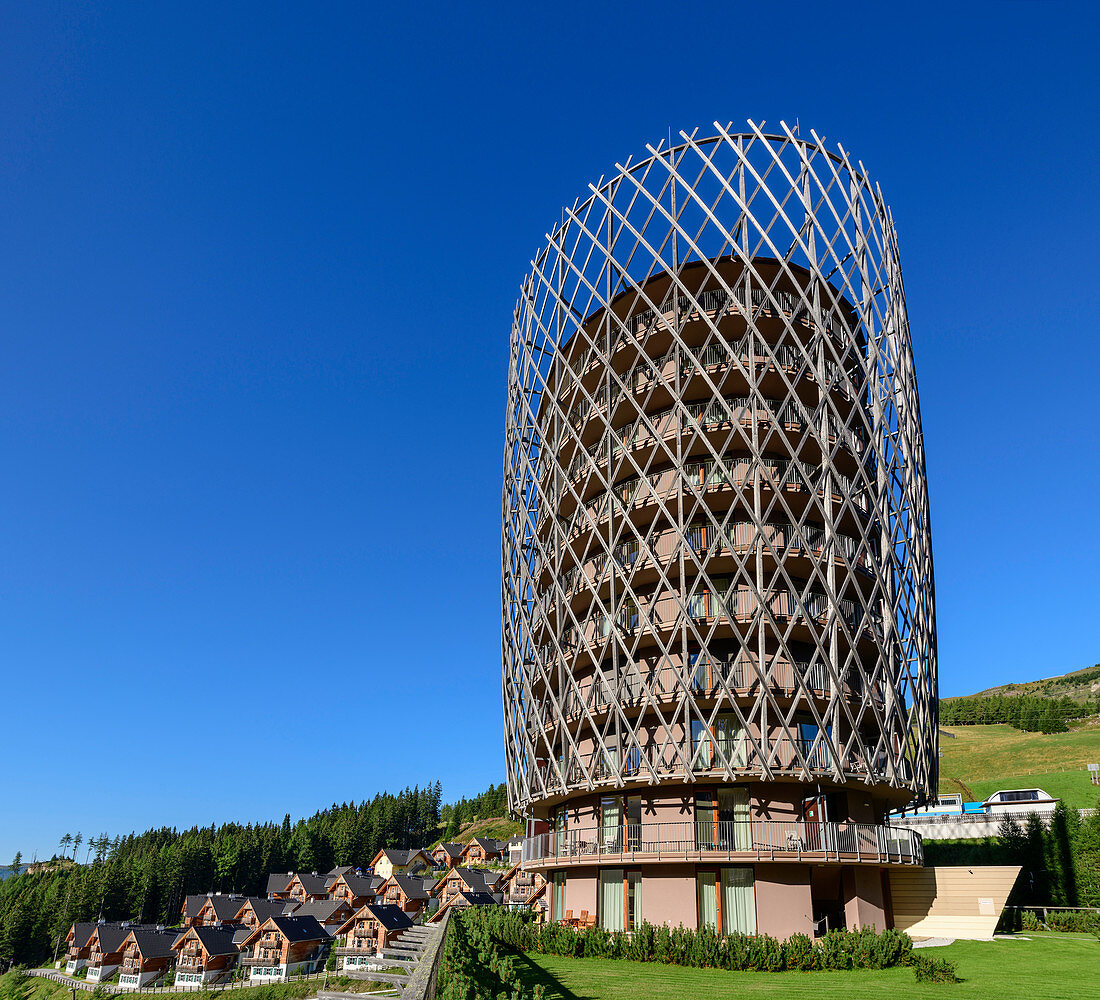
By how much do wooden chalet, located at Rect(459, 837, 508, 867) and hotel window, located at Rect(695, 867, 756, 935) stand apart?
94.7 metres

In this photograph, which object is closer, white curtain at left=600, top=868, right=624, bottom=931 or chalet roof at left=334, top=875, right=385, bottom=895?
white curtain at left=600, top=868, right=624, bottom=931

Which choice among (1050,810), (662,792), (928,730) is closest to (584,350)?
(662,792)

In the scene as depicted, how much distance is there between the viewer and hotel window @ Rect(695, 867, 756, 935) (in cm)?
2855

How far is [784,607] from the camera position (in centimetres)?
3309

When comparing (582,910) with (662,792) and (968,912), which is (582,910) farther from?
(968,912)

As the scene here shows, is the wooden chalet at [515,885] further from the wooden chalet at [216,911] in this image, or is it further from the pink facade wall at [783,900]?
the pink facade wall at [783,900]

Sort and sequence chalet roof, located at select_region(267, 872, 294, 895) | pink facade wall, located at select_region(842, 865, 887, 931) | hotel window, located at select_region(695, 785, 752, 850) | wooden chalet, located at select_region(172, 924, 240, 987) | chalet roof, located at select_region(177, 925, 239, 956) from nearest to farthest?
hotel window, located at select_region(695, 785, 752, 850) < pink facade wall, located at select_region(842, 865, 887, 931) < wooden chalet, located at select_region(172, 924, 240, 987) < chalet roof, located at select_region(177, 925, 239, 956) < chalet roof, located at select_region(267, 872, 294, 895)

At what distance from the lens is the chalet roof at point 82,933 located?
291 feet

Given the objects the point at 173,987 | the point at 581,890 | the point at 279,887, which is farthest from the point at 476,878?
the point at 581,890

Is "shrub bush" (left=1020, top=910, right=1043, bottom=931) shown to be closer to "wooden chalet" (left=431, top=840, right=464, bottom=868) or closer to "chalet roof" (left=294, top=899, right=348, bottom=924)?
"chalet roof" (left=294, top=899, right=348, bottom=924)

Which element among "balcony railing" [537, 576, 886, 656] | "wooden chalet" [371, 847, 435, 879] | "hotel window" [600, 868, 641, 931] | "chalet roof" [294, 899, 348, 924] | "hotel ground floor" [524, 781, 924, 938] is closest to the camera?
"hotel ground floor" [524, 781, 924, 938]

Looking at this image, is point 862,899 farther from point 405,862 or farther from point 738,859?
point 405,862

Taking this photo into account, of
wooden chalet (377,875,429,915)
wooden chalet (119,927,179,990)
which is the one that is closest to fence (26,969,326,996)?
wooden chalet (119,927,179,990)

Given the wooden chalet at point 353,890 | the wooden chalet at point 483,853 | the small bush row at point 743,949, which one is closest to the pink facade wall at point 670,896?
the small bush row at point 743,949
